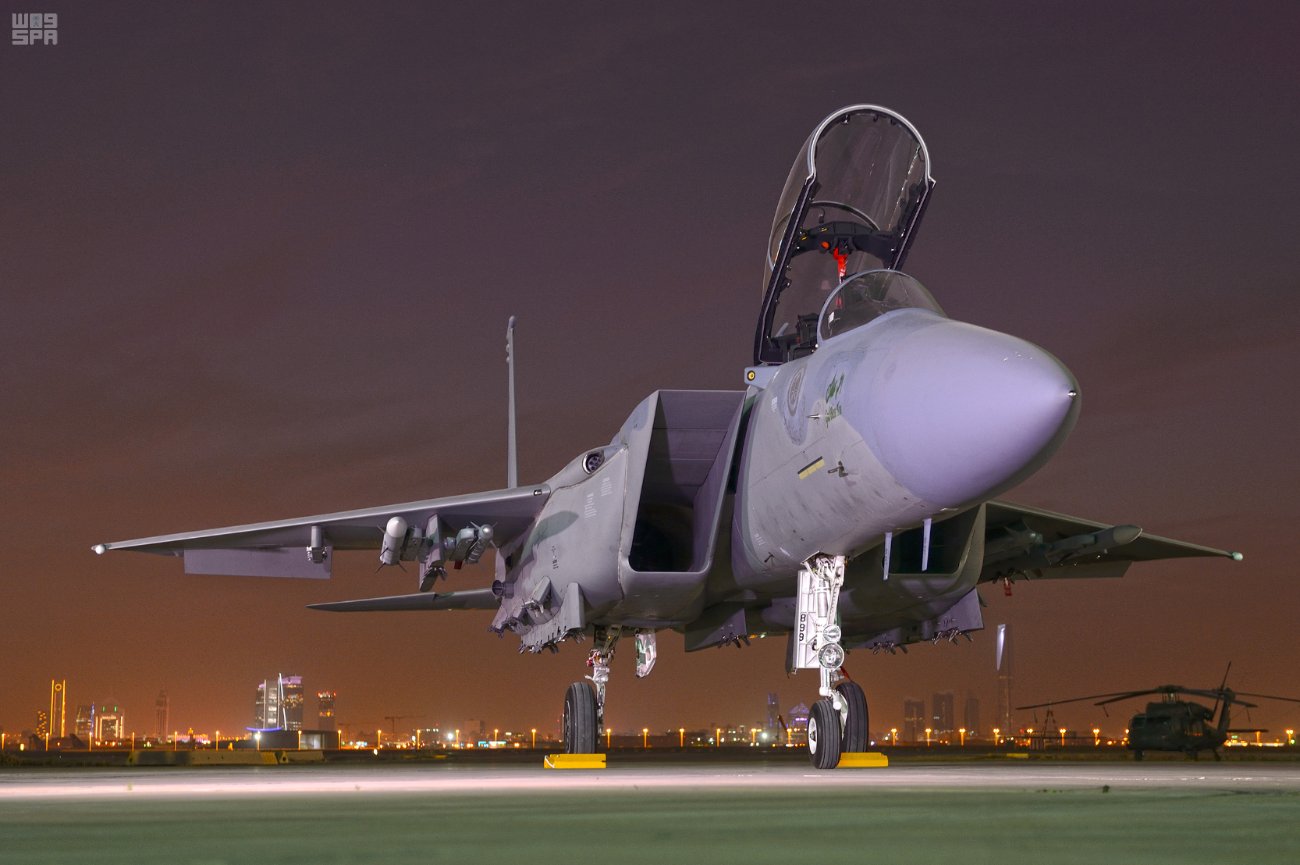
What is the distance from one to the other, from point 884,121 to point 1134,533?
472cm

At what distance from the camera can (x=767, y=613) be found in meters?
A: 13.2

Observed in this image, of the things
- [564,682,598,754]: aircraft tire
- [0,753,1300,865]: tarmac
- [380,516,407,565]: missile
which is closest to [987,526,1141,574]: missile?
[564,682,598,754]: aircraft tire

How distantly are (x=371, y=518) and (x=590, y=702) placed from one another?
317cm

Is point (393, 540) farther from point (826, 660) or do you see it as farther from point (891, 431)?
point (891, 431)

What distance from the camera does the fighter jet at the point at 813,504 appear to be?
8305mm

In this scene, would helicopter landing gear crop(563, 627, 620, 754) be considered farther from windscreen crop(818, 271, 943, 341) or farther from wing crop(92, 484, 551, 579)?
windscreen crop(818, 271, 943, 341)

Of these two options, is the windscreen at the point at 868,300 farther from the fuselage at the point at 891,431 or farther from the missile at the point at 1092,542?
the missile at the point at 1092,542

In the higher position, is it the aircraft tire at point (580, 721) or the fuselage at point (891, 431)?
the fuselage at point (891, 431)

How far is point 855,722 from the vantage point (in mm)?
10531

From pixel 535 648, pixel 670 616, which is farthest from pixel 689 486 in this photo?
pixel 535 648

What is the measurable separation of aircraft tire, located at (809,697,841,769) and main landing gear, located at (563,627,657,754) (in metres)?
3.40

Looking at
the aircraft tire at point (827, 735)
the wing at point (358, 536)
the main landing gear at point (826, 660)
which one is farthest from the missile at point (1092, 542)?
the wing at point (358, 536)

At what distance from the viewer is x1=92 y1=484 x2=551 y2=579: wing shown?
13.7m

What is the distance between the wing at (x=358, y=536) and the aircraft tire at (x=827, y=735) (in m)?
4.52
